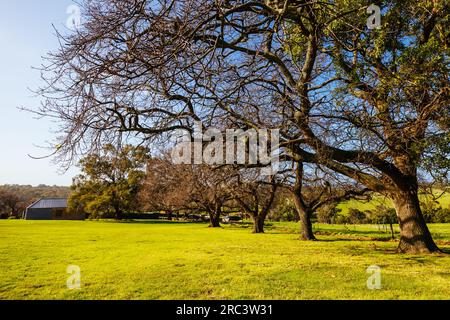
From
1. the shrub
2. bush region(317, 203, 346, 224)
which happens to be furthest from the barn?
bush region(317, 203, 346, 224)

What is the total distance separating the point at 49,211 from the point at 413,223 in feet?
217

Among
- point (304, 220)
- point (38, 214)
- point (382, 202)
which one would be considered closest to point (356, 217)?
point (304, 220)

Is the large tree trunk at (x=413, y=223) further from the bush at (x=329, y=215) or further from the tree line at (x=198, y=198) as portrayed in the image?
the bush at (x=329, y=215)

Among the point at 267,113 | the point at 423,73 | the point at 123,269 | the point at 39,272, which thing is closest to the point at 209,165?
the point at 267,113

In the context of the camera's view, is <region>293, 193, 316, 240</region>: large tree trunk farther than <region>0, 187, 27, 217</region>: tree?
No

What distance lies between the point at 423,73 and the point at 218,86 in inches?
192

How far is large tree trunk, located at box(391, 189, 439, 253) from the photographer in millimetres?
11312

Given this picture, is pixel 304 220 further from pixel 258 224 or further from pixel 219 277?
pixel 219 277

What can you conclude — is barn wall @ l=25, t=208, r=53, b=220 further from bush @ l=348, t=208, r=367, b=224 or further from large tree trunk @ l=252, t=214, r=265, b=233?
bush @ l=348, t=208, r=367, b=224

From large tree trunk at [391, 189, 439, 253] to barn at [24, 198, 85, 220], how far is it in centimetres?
6265

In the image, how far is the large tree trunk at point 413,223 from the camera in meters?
11.3

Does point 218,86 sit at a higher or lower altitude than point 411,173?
higher
